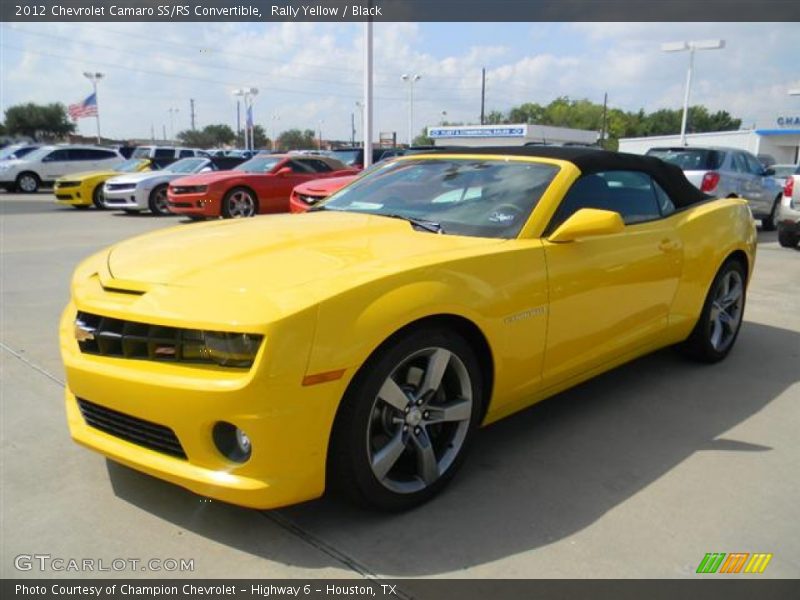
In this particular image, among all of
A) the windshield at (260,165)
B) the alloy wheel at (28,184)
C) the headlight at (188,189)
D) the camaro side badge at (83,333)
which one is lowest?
the alloy wheel at (28,184)

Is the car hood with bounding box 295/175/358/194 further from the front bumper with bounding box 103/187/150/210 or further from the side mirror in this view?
the side mirror

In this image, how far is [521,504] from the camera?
106 inches

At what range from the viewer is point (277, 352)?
211cm

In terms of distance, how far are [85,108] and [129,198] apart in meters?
37.1

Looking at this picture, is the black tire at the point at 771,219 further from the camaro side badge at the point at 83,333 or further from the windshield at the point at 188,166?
the camaro side badge at the point at 83,333

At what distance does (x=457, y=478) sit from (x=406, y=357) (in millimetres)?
760

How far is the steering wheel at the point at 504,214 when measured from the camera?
312 cm

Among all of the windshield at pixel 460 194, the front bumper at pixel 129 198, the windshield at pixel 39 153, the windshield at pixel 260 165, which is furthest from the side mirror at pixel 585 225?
the windshield at pixel 39 153

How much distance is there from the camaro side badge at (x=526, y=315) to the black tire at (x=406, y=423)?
209 millimetres

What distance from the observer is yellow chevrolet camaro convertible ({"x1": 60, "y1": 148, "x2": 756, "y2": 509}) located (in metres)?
2.19

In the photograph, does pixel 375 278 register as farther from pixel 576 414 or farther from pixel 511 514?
pixel 576 414

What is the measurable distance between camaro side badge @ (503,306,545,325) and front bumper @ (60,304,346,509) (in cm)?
88

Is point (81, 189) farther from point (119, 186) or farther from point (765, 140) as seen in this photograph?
point (765, 140)
